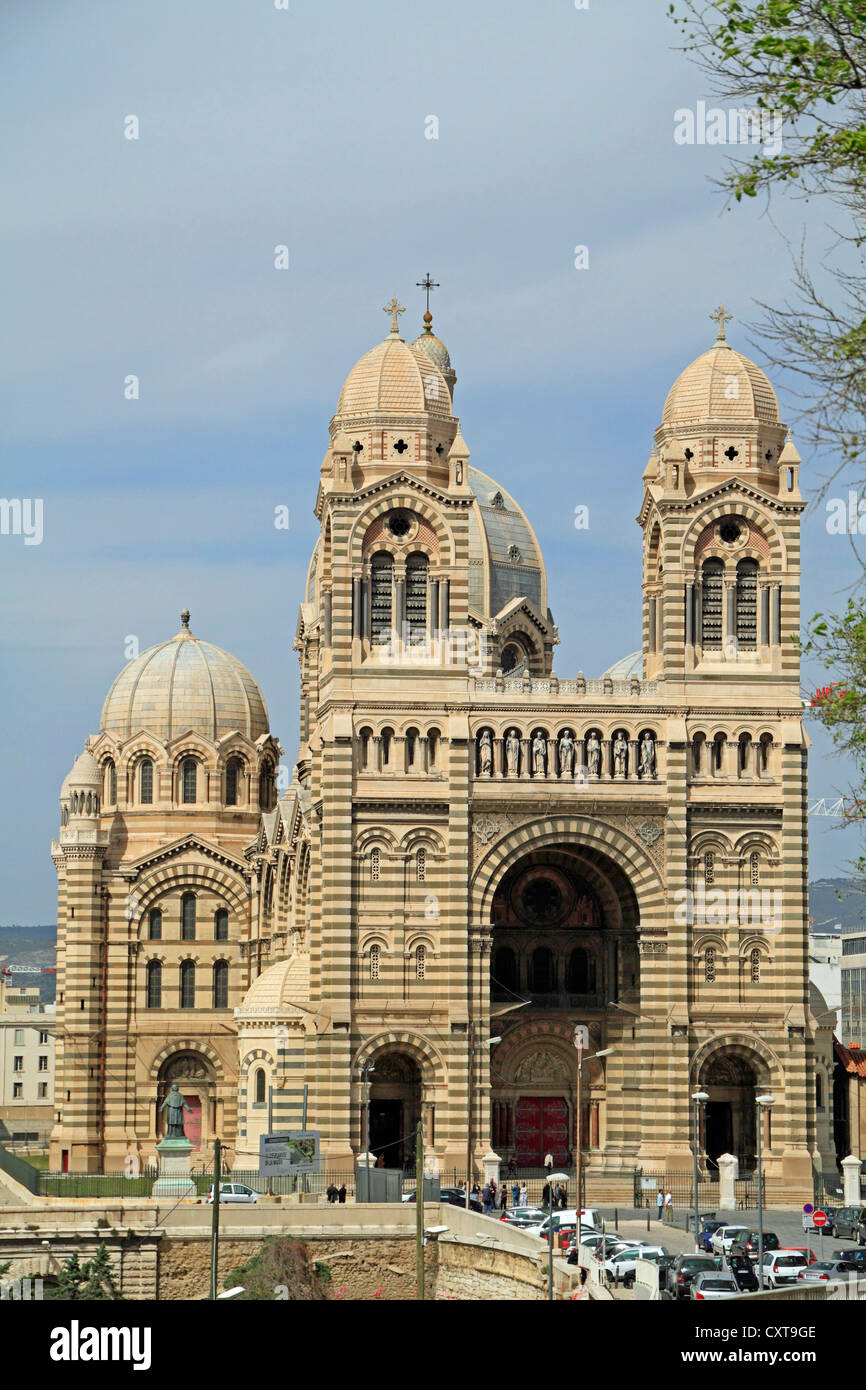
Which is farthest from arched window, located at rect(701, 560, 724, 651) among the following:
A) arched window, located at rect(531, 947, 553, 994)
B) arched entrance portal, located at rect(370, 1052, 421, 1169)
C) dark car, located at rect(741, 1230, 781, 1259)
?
dark car, located at rect(741, 1230, 781, 1259)

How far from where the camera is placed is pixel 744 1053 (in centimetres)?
7519

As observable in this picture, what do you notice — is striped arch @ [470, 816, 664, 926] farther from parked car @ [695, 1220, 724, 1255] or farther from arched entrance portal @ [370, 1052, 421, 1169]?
parked car @ [695, 1220, 724, 1255]

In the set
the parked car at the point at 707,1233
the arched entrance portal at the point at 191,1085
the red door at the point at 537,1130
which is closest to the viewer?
the parked car at the point at 707,1233

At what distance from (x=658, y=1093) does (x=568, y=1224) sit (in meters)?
13.6

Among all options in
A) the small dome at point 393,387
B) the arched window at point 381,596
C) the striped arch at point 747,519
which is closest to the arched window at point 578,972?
the arched window at point 381,596

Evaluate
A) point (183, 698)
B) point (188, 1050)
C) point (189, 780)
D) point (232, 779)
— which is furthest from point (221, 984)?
point (183, 698)

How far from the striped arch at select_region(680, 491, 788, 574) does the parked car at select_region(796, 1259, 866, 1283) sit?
27619 millimetres

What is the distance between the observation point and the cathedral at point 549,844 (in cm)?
7425

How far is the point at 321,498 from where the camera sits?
78938 mm

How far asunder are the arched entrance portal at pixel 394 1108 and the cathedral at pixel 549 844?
0.29ft

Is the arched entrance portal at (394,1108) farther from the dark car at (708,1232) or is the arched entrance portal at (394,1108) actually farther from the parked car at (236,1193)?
the dark car at (708,1232)

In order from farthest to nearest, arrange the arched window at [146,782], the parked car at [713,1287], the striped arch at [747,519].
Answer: the arched window at [146,782] < the striped arch at [747,519] < the parked car at [713,1287]
